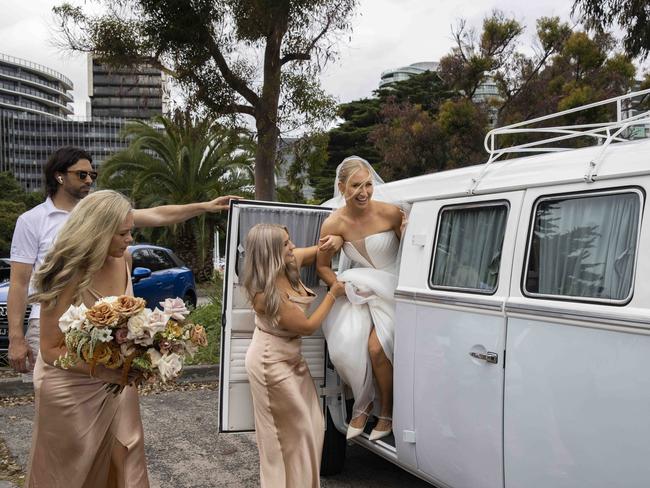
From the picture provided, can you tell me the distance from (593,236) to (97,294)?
2323 millimetres

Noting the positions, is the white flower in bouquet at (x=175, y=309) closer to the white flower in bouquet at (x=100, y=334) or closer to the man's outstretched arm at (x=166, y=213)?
the white flower in bouquet at (x=100, y=334)

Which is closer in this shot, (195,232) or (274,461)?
(274,461)

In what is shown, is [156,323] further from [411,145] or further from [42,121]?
[42,121]

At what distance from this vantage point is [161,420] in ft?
21.7

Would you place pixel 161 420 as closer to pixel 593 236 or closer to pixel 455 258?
pixel 455 258

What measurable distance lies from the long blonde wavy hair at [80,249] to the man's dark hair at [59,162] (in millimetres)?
1004

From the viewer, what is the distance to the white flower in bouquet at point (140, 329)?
285cm

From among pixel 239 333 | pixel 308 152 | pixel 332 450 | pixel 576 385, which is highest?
pixel 308 152

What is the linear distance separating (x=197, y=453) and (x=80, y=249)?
316 centimetres

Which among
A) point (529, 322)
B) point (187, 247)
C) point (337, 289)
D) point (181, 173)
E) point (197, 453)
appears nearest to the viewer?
point (529, 322)

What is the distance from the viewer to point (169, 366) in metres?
2.91

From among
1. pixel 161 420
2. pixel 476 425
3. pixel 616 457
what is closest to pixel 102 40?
pixel 161 420

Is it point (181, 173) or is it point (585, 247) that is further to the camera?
point (181, 173)

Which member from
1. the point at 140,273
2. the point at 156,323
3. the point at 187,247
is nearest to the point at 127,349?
the point at 156,323
